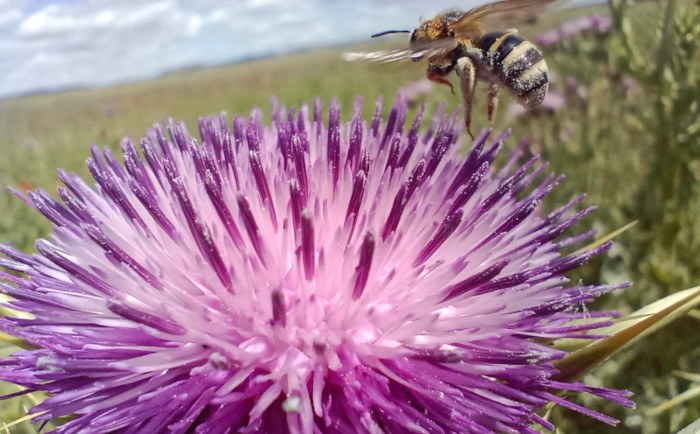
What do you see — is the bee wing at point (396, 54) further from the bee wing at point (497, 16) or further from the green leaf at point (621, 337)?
the green leaf at point (621, 337)

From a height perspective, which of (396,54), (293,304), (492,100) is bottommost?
(293,304)

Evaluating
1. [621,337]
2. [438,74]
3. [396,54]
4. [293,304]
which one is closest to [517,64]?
[438,74]

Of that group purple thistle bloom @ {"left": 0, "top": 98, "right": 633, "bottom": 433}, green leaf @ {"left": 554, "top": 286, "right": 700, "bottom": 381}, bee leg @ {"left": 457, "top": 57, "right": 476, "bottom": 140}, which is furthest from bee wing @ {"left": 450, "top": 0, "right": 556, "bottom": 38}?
green leaf @ {"left": 554, "top": 286, "right": 700, "bottom": 381}

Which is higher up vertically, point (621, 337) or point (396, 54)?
point (396, 54)

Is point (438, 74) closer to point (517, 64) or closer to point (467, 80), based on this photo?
point (467, 80)

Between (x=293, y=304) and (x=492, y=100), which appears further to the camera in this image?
(x=492, y=100)

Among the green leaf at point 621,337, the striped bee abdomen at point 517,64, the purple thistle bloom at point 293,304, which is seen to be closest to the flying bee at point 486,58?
the striped bee abdomen at point 517,64

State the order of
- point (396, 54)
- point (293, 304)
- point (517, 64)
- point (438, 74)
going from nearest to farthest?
point (293, 304) < point (396, 54) < point (517, 64) < point (438, 74)

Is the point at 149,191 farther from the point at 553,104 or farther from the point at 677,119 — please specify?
the point at 553,104

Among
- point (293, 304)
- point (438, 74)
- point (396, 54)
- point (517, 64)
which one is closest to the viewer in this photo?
point (293, 304)
